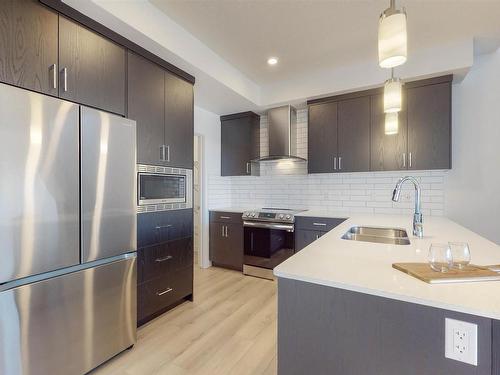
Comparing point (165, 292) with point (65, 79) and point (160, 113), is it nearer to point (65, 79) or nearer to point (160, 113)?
point (160, 113)

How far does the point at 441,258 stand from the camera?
1072 millimetres

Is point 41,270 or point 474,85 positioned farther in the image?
point 474,85

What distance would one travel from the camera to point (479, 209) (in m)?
2.53

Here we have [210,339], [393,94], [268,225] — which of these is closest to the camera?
[393,94]

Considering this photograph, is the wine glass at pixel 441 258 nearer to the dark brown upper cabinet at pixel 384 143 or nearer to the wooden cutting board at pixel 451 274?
the wooden cutting board at pixel 451 274

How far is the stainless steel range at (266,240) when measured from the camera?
3369mm

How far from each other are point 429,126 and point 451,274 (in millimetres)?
2470

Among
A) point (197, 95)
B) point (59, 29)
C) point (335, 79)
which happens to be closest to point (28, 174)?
point (59, 29)

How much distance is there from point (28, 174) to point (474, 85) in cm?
393

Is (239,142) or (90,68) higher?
(90,68)

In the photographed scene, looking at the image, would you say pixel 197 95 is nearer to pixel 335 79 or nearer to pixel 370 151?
pixel 335 79

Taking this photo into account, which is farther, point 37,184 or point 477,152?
point 477,152

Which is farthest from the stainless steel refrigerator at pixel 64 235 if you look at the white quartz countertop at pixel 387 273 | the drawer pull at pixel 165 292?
the white quartz countertop at pixel 387 273

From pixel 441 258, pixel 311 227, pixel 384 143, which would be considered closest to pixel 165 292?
pixel 311 227
